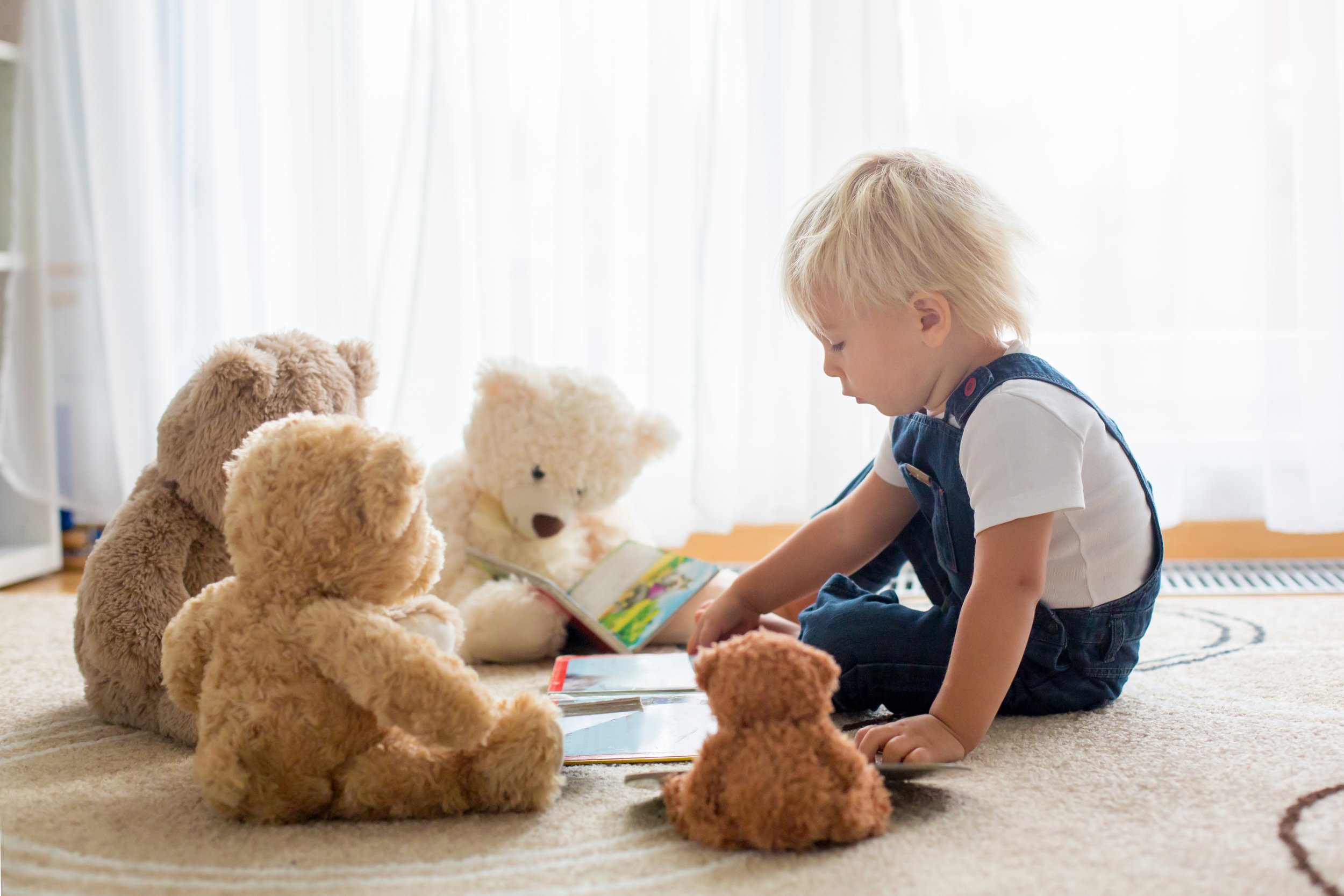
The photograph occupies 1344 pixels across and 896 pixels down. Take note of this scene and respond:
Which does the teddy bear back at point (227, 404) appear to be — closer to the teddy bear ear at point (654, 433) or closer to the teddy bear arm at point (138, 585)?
the teddy bear arm at point (138, 585)

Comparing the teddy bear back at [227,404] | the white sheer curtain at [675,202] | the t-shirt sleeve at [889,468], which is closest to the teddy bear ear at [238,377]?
the teddy bear back at [227,404]

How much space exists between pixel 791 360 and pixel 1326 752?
40.0 inches

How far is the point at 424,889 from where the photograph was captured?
24.5 inches

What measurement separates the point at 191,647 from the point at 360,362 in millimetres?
393

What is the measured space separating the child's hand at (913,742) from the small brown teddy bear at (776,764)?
94 mm

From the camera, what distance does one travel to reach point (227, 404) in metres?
0.96

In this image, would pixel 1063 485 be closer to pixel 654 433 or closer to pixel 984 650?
pixel 984 650

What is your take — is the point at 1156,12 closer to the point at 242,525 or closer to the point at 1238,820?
the point at 1238,820

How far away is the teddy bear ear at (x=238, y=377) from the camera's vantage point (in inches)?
37.9

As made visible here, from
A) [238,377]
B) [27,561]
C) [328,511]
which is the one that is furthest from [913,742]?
[27,561]

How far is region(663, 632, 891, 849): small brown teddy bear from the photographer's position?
0.65 metres

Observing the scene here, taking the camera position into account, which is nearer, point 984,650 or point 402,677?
point 402,677

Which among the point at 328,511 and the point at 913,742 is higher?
the point at 328,511

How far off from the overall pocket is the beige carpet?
0.50ft
